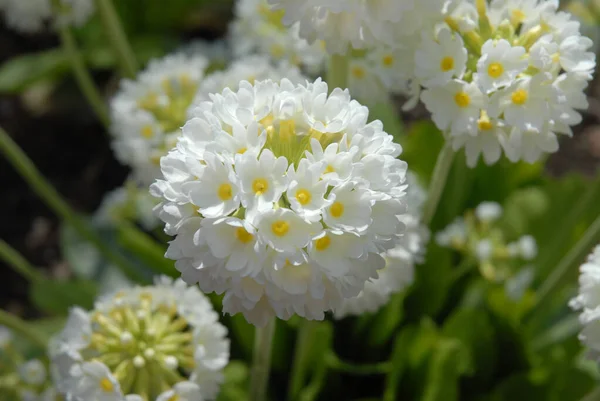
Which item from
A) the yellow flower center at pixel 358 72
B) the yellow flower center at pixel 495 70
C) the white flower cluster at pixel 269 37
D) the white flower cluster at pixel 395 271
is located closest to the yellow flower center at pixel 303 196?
the yellow flower center at pixel 495 70

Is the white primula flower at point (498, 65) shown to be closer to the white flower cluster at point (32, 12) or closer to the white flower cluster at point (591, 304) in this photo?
the white flower cluster at point (591, 304)

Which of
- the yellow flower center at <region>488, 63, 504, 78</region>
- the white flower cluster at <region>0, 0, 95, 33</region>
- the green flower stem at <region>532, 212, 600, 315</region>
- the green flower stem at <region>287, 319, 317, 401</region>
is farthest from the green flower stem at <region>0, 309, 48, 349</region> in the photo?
the green flower stem at <region>532, 212, 600, 315</region>

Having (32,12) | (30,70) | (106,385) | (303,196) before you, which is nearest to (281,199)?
(303,196)

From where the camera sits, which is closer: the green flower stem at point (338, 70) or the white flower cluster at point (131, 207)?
the green flower stem at point (338, 70)

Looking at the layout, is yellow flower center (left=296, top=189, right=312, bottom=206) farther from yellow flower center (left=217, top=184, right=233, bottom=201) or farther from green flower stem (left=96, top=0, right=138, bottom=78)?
green flower stem (left=96, top=0, right=138, bottom=78)

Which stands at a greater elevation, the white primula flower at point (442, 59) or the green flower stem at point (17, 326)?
the white primula flower at point (442, 59)
